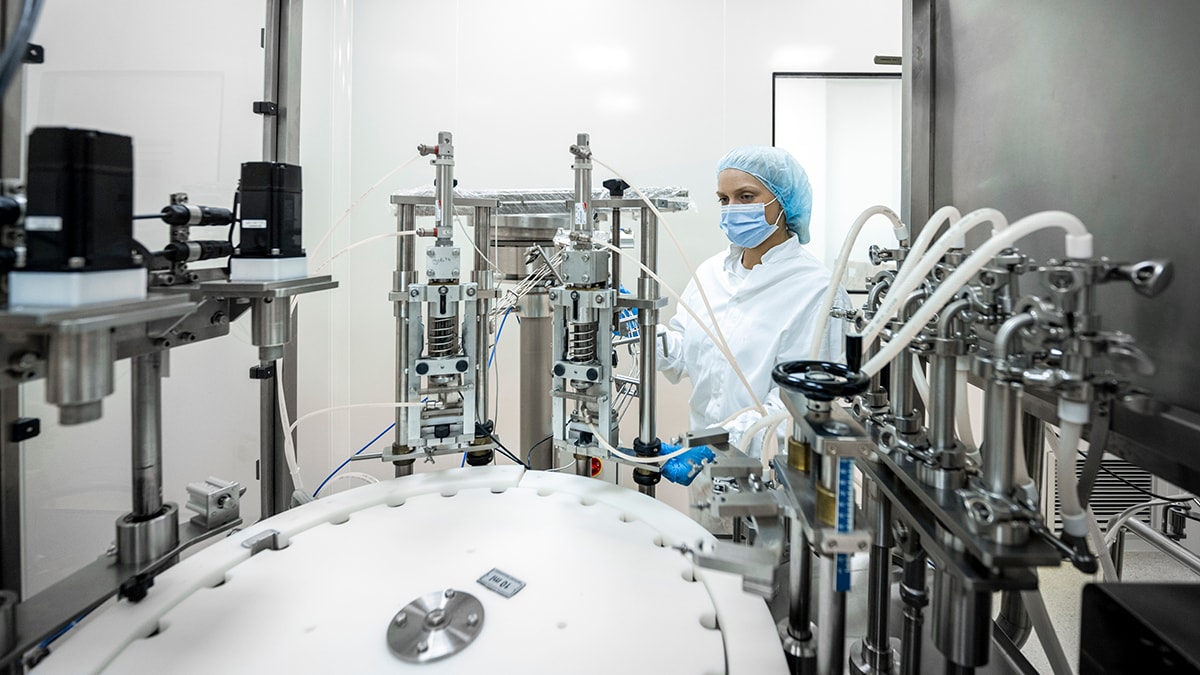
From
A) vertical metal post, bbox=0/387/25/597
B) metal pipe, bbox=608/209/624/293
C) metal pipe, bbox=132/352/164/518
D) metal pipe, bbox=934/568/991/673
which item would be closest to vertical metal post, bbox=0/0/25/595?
vertical metal post, bbox=0/387/25/597

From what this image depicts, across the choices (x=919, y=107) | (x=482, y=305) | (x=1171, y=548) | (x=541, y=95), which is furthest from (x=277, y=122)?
(x=1171, y=548)

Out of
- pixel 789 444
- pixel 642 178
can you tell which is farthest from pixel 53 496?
pixel 642 178

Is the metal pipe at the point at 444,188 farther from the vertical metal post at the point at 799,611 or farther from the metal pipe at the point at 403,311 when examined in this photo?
the vertical metal post at the point at 799,611

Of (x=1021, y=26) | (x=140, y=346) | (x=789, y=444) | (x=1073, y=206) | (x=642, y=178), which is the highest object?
(x=642, y=178)

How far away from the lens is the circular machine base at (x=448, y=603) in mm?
660

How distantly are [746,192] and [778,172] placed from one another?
0.35ft

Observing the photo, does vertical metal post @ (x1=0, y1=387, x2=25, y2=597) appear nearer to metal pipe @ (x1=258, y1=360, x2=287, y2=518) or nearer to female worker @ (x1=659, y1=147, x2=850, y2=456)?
metal pipe @ (x1=258, y1=360, x2=287, y2=518)

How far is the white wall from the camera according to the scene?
222 centimetres

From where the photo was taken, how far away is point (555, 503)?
1029 mm

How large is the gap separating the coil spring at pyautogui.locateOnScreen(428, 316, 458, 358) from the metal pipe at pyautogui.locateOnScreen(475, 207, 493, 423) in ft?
0.17

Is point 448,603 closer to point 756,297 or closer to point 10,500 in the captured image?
point 10,500

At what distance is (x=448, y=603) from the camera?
75 cm

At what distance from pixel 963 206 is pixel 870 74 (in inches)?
58.7

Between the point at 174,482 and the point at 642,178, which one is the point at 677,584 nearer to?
the point at 174,482
